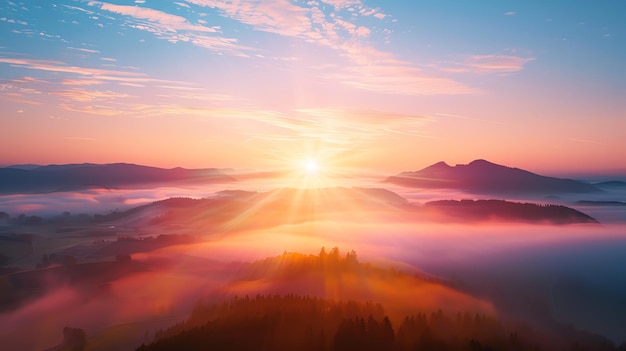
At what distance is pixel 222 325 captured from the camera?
174 meters

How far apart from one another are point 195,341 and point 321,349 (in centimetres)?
4380

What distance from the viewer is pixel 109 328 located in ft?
649

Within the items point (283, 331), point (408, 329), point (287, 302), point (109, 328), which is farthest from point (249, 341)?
point (109, 328)

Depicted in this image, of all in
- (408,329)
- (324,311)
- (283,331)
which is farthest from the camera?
(324,311)

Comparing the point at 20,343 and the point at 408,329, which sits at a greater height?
the point at 408,329

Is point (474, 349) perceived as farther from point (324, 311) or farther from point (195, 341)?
point (195, 341)

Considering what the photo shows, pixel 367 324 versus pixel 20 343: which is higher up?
pixel 367 324

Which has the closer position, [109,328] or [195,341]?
[195,341]

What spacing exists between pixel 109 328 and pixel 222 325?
60261mm

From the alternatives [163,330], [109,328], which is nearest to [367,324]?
[163,330]

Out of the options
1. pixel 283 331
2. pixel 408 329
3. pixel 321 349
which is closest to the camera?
pixel 321 349

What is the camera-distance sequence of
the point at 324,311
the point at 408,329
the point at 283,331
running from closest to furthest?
the point at 283,331 → the point at 408,329 → the point at 324,311

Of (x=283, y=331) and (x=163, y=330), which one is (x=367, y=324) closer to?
(x=283, y=331)

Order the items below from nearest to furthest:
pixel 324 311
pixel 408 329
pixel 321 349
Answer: pixel 321 349 < pixel 408 329 < pixel 324 311
